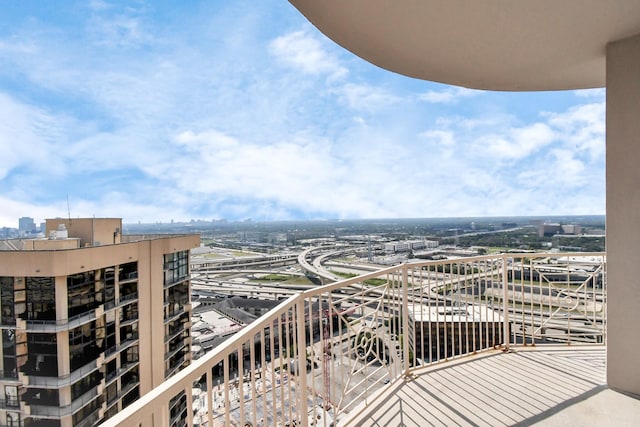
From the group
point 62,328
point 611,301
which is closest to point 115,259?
point 62,328

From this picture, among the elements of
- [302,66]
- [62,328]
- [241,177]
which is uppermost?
[302,66]

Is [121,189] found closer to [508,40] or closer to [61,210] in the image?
[61,210]

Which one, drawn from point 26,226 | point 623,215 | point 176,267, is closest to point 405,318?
point 623,215

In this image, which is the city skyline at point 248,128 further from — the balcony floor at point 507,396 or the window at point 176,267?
the window at point 176,267

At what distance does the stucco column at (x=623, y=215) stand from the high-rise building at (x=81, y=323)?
6.59 metres

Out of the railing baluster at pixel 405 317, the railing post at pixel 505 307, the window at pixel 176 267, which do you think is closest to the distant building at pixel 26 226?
the window at pixel 176 267

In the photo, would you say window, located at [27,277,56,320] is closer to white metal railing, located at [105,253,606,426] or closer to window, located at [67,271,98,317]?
window, located at [67,271,98,317]

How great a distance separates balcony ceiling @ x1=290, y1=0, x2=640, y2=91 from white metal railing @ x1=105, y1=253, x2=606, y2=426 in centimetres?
178

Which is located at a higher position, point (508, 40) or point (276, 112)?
point (276, 112)

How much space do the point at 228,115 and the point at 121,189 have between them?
968 centimetres

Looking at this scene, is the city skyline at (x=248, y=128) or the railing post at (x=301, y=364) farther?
the city skyline at (x=248, y=128)

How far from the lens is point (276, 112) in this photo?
2469 centimetres

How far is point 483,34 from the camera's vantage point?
2.20m

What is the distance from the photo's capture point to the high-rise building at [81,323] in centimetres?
462
